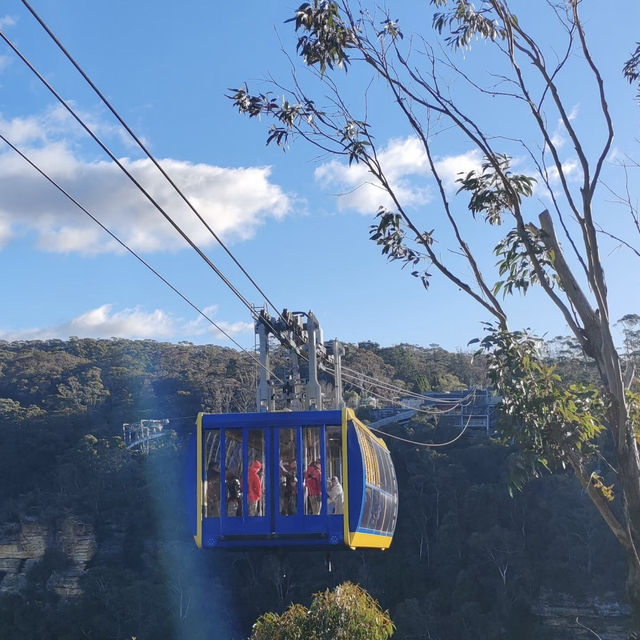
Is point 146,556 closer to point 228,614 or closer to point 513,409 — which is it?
point 228,614

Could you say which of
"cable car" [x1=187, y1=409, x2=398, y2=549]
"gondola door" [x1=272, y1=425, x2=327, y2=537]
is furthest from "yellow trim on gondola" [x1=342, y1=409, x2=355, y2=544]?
"gondola door" [x1=272, y1=425, x2=327, y2=537]

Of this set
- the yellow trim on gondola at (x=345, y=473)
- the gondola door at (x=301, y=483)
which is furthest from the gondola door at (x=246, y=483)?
the yellow trim on gondola at (x=345, y=473)

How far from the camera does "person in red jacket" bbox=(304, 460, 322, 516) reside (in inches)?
405

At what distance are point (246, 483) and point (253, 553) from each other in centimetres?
2548

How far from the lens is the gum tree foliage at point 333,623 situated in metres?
12.9

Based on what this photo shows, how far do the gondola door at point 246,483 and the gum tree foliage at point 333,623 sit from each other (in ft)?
10.9

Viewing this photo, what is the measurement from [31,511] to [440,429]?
21.5 metres

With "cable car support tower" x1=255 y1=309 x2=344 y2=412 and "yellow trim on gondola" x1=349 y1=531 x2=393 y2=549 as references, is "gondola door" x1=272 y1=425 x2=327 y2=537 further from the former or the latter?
"cable car support tower" x1=255 y1=309 x2=344 y2=412

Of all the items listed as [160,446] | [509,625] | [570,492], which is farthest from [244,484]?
[160,446]

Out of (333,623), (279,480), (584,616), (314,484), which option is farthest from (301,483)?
(584,616)

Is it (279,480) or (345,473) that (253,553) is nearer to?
(279,480)

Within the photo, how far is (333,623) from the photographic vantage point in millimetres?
12992

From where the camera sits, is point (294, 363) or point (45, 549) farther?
point (45, 549)

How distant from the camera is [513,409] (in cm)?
802
